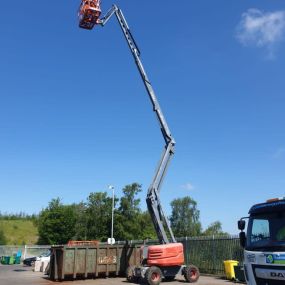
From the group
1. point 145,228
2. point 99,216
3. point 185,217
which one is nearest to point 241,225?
point 99,216

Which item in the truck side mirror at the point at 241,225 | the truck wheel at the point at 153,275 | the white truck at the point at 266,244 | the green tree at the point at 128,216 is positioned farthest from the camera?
the green tree at the point at 128,216

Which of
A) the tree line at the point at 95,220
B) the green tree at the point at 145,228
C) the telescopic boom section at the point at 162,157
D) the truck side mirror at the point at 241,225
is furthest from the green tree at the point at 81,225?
the truck side mirror at the point at 241,225

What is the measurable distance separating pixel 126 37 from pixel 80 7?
2869 mm

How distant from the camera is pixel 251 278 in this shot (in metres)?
9.19

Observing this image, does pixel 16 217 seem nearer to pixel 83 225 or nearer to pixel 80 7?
pixel 83 225

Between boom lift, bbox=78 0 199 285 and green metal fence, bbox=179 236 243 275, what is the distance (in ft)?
10.9

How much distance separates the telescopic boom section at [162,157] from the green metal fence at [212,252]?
11.5ft

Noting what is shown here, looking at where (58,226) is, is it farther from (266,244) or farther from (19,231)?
(266,244)

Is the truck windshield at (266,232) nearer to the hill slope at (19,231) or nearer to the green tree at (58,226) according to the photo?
the green tree at (58,226)

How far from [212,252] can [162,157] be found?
672 cm

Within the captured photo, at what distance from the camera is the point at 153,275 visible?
19094mm

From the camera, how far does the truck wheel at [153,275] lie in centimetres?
1891

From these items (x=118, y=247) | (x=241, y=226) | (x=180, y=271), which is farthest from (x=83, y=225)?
(x=241, y=226)

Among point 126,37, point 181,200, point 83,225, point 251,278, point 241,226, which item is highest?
point 181,200
